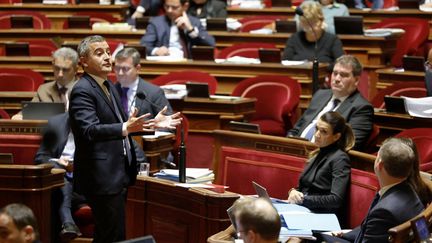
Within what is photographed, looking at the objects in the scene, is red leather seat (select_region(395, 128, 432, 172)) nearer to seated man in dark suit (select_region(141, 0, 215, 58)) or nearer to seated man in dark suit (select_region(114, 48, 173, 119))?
seated man in dark suit (select_region(114, 48, 173, 119))

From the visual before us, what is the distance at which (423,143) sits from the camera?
224 inches

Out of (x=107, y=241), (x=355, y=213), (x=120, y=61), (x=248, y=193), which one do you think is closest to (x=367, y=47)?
(x=120, y=61)

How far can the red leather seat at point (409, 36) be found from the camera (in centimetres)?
915

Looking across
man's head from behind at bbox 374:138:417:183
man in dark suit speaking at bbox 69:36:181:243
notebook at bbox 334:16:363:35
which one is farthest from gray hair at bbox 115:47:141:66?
man's head from behind at bbox 374:138:417:183

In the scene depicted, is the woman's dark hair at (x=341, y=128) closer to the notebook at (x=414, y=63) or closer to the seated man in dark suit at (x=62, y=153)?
the seated man in dark suit at (x=62, y=153)

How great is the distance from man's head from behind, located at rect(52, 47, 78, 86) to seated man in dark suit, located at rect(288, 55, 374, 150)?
5.34ft

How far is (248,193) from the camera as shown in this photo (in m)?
5.74

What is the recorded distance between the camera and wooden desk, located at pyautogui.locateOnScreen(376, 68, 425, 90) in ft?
25.5

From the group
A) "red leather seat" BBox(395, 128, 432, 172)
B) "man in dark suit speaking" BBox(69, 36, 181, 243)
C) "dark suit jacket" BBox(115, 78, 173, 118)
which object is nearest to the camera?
"man in dark suit speaking" BBox(69, 36, 181, 243)

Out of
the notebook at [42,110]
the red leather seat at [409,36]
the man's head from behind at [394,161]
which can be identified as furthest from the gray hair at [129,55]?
the red leather seat at [409,36]

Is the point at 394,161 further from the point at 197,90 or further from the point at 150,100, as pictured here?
the point at 197,90

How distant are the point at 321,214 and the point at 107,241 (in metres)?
1.03

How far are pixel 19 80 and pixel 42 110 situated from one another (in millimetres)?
1722

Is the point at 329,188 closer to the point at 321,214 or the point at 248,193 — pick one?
the point at 321,214
